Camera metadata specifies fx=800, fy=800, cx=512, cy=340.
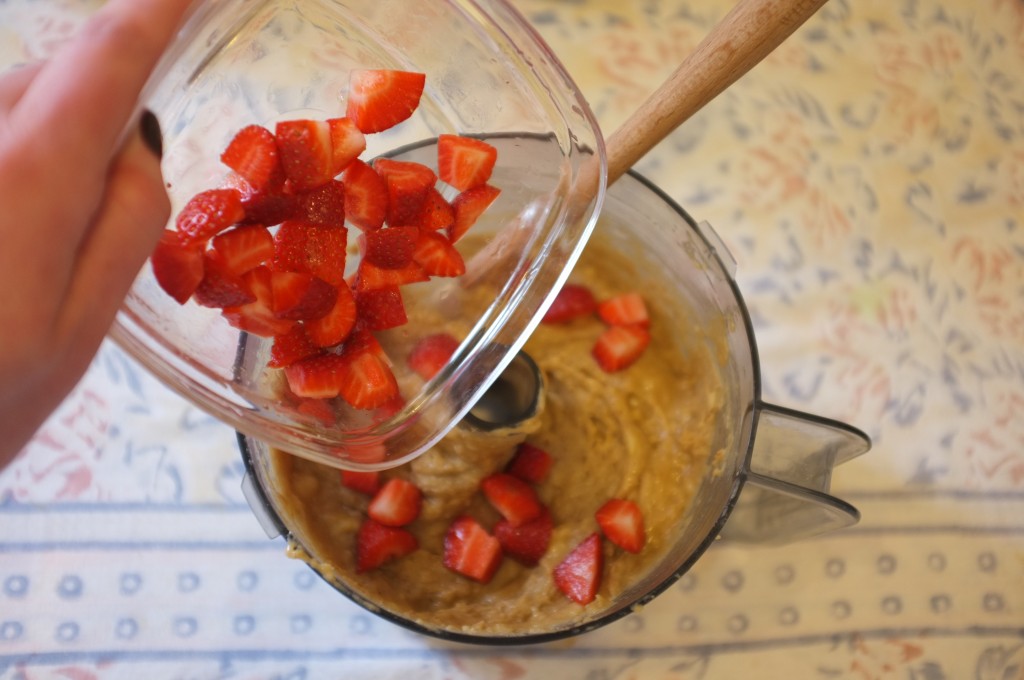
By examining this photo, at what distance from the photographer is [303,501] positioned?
1134mm

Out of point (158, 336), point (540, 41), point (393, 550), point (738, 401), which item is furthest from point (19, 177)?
point (738, 401)

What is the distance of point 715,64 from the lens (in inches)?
32.3

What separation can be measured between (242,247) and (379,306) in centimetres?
20

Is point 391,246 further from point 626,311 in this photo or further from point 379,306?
point 626,311

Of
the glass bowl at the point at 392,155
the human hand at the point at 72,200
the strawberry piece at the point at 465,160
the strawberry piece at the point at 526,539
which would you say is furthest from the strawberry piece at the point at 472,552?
the human hand at the point at 72,200

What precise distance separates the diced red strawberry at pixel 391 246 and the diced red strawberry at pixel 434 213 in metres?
0.02

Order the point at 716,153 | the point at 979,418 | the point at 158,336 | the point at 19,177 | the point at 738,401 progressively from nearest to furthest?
the point at 19,177
the point at 158,336
the point at 738,401
the point at 979,418
the point at 716,153

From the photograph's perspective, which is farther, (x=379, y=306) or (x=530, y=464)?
(x=530, y=464)

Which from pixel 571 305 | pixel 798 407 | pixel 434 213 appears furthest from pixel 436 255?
pixel 798 407

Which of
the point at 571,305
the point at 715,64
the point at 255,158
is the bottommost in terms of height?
the point at 255,158

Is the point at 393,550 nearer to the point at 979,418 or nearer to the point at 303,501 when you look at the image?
the point at 303,501

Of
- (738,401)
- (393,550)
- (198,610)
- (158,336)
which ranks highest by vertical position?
(738,401)

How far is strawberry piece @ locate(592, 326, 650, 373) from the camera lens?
129 cm

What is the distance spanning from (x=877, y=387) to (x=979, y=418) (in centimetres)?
18
